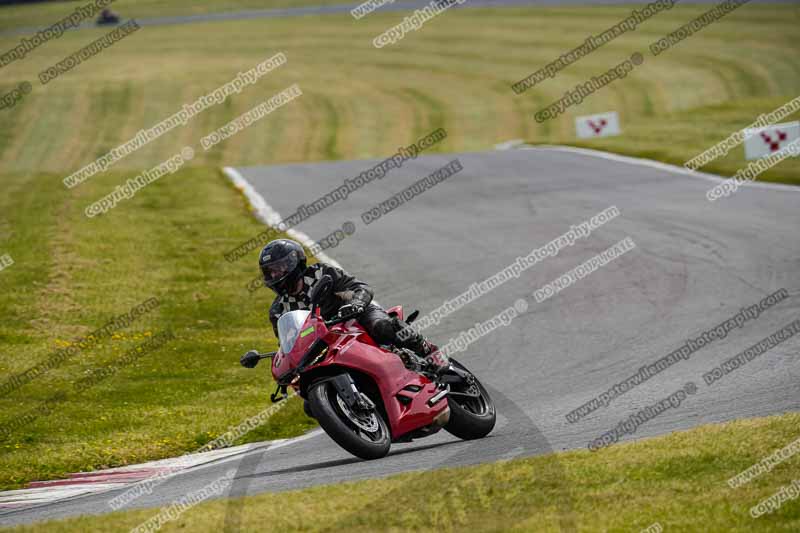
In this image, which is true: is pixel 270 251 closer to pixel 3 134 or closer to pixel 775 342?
pixel 775 342

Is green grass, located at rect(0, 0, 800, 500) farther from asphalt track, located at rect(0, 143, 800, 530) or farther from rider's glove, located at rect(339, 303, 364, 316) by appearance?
rider's glove, located at rect(339, 303, 364, 316)

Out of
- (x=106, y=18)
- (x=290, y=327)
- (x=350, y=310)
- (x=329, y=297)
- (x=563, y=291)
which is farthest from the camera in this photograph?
(x=106, y=18)

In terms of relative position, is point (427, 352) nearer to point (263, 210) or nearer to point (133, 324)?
point (133, 324)

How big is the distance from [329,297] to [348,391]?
114 centimetres

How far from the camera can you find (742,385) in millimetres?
10867

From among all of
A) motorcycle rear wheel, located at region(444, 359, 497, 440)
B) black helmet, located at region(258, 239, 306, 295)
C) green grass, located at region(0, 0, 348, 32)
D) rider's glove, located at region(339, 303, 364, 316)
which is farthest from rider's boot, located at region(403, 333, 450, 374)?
green grass, located at region(0, 0, 348, 32)

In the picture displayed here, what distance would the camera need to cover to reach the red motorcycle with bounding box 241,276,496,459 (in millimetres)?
8562

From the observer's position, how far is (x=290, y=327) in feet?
29.0

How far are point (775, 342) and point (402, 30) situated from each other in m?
55.4

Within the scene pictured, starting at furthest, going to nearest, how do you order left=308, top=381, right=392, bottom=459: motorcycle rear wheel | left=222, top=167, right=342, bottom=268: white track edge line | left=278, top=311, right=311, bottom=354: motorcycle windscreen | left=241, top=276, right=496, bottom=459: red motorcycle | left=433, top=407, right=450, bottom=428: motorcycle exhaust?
1. left=222, top=167, right=342, bottom=268: white track edge line
2. left=433, top=407, right=450, bottom=428: motorcycle exhaust
3. left=278, top=311, right=311, bottom=354: motorcycle windscreen
4. left=241, top=276, right=496, bottom=459: red motorcycle
5. left=308, top=381, right=392, bottom=459: motorcycle rear wheel

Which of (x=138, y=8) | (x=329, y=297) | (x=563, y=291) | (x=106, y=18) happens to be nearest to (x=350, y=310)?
(x=329, y=297)

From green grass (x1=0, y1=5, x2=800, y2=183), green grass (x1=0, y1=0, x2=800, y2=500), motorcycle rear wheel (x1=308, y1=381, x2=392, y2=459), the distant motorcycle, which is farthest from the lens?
the distant motorcycle

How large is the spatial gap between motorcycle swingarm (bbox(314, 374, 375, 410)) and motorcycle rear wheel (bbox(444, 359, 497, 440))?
1213mm

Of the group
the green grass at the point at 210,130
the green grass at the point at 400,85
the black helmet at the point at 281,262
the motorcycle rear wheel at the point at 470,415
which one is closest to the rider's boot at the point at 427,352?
the motorcycle rear wheel at the point at 470,415
